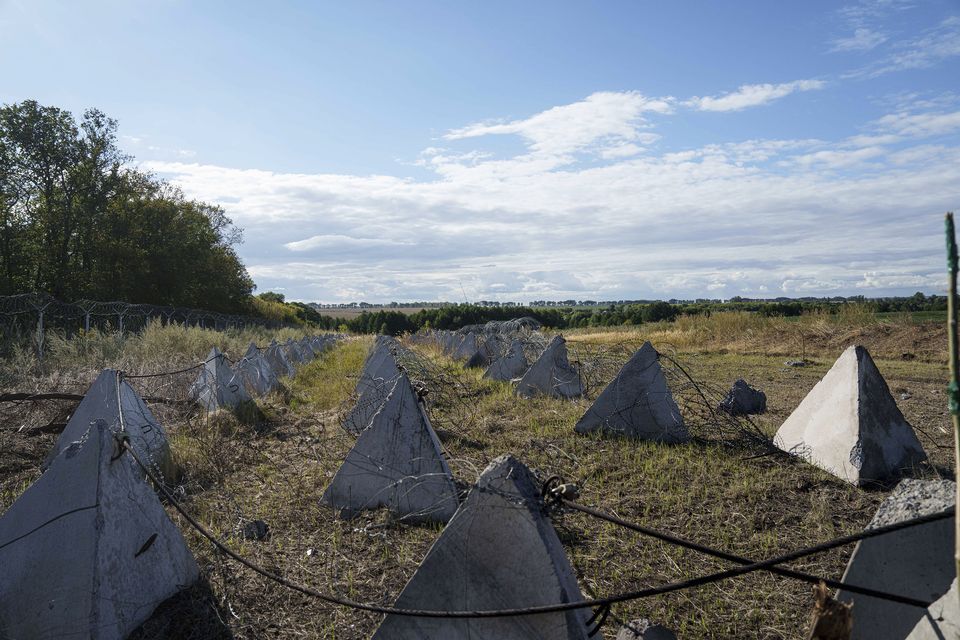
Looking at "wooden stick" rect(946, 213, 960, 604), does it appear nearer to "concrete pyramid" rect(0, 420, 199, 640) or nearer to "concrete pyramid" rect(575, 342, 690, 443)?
"concrete pyramid" rect(0, 420, 199, 640)

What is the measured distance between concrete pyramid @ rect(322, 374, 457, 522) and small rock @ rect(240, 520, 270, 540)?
1.88ft

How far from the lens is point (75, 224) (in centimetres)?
2439

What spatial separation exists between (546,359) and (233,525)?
6.06 m

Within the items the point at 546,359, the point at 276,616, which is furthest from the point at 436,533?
the point at 546,359

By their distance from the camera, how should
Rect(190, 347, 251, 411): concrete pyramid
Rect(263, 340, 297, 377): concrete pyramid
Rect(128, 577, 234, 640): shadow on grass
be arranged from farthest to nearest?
Rect(263, 340, 297, 377): concrete pyramid
Rect(190, 347, 251, 411): concrete pyramid
Rect(128, 577, 234, 640): shadow on grass

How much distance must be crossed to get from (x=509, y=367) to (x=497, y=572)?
9.46m

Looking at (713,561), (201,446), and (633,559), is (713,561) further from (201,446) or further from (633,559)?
(201,446)

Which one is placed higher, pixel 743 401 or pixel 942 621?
pixel 942 621

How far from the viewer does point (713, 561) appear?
365 cm

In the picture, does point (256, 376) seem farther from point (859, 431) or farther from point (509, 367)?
point (859, 431)

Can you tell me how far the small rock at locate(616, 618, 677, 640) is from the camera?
8.27ft

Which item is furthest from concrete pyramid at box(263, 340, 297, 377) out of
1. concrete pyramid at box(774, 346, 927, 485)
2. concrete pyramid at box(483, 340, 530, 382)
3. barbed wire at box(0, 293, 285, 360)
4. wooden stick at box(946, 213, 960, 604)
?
wooden stick at box(946, 213, 960, 604)

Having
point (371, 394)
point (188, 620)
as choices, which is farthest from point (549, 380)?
point (188, 620)

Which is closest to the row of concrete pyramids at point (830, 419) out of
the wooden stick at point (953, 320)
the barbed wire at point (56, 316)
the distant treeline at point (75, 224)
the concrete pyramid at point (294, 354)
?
the wooden stick at point (953, 320)
